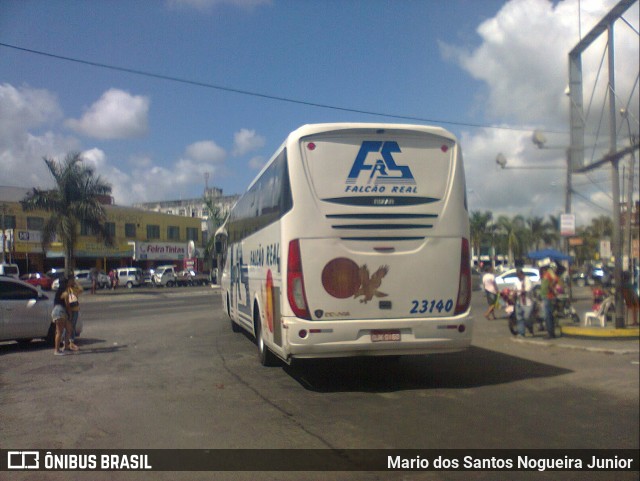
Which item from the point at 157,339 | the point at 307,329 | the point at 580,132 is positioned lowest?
the point at 157,339

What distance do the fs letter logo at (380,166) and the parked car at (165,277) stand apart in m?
49.3

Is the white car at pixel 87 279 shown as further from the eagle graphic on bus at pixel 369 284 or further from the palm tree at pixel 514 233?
the eagle graphic on bus at pixel 369 284

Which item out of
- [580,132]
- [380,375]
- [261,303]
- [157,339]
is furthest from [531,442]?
[157,339]

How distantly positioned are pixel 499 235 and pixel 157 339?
168 ft

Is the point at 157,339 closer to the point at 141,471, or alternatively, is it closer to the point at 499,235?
the point at 141,471

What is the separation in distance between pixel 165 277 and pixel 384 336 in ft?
162

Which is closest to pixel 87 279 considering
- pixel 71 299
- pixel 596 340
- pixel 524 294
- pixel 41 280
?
pixel 41 280

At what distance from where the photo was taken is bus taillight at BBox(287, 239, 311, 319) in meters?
8.50

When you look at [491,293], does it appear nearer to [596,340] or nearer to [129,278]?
[596,340]

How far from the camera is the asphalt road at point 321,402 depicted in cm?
629

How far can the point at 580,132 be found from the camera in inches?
443

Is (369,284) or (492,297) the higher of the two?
(369,284)

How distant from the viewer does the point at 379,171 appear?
875 cm

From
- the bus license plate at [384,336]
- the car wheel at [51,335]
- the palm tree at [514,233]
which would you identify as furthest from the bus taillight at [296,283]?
the palm tree at [514,233]
